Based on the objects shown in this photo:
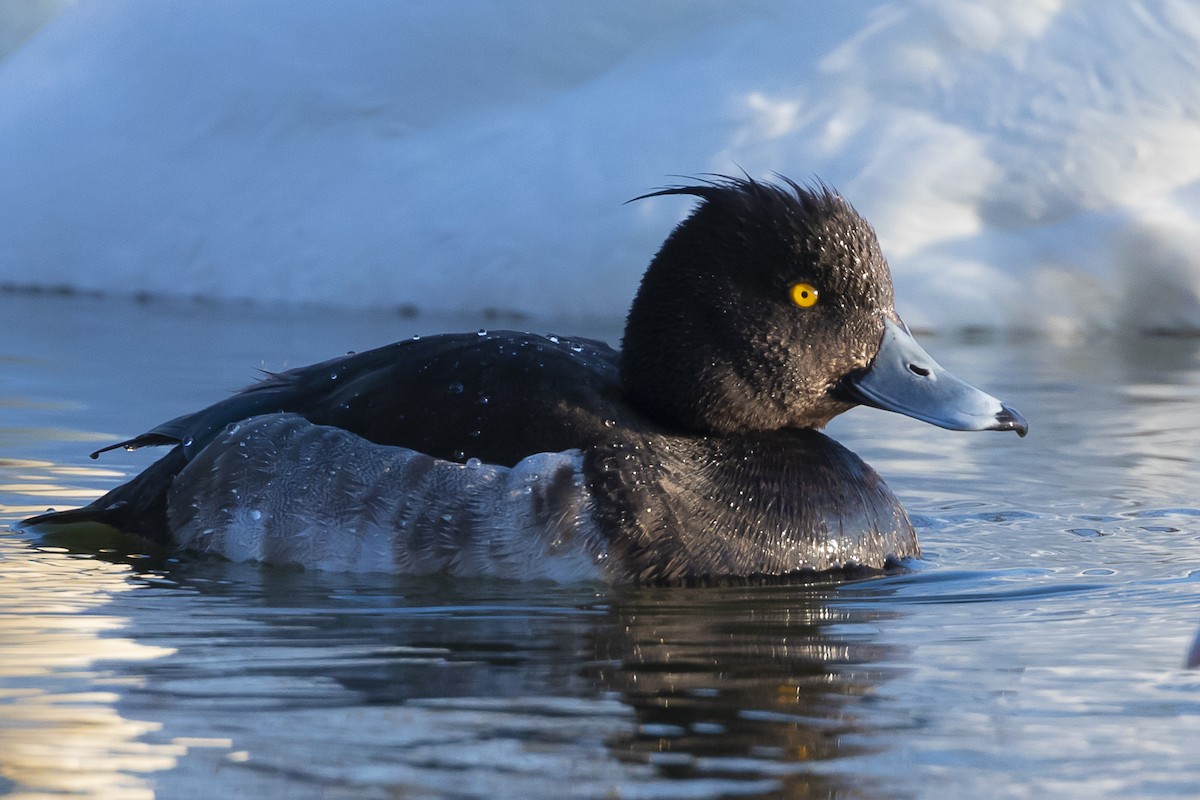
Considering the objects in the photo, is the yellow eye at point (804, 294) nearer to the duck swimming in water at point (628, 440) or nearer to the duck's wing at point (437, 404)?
the duck swimming in water at point (628, 440)

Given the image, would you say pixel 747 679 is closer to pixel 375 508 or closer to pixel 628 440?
pixel 628 440

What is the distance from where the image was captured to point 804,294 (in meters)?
4.76

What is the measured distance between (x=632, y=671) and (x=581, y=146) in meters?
6.85

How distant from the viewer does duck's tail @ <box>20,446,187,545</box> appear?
4.85m

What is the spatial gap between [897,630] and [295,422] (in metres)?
1.60

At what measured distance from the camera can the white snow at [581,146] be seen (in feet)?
31.4

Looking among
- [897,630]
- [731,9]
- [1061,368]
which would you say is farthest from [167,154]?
[897,630]

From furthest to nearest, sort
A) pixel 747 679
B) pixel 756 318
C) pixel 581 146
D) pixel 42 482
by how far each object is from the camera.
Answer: pixel 581 146, pixel 42 482, pixel 756 318, pixel 747 679

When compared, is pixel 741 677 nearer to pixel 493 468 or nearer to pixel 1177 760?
pixel 1177 760

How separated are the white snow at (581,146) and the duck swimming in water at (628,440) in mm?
4853

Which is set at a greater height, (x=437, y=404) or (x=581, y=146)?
(x=581, y=146)

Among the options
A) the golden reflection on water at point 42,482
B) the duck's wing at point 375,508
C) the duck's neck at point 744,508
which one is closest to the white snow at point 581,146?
the golden reflection on water at point 42,482

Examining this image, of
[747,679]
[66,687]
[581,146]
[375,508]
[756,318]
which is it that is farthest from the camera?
[581,146]

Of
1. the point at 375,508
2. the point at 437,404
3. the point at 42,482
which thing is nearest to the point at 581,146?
the point at 42,482
